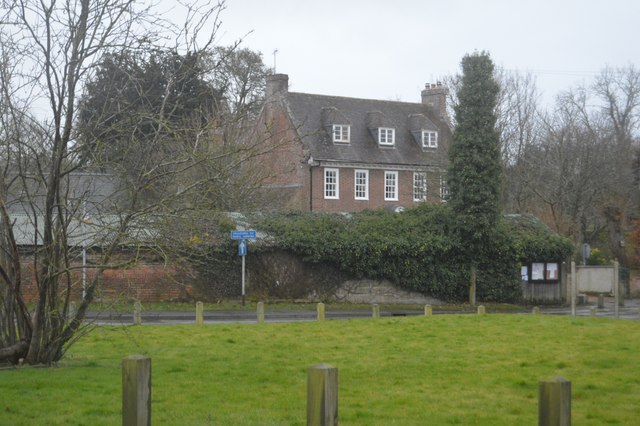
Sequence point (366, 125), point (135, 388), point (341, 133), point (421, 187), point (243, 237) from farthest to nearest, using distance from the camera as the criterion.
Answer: point (366, 125) → point (341, 133) → point (421, 187) → point (243, 237) → point (135, 388)

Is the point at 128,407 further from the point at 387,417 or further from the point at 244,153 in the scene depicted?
the point at 244,153

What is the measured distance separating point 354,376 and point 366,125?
51168 mm

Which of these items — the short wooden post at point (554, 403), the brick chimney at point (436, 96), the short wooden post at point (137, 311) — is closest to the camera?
the short wooden post at point (554, 403)

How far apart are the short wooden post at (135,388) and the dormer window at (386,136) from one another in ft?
191

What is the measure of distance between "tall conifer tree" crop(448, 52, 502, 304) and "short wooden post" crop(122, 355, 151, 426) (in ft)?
133

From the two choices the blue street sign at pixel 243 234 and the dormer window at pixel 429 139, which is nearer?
the blue street sign at pixel 243 234

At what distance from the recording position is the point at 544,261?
164ft

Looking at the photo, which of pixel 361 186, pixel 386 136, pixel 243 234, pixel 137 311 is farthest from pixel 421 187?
pixel 137 311

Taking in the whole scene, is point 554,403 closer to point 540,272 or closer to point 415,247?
point 415,247

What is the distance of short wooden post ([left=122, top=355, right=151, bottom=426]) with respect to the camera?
6.74m

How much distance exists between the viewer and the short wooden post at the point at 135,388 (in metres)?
6.74

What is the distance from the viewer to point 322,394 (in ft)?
21.3

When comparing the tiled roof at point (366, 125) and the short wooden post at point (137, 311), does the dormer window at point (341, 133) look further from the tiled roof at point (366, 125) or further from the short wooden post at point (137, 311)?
the short wooden post at point (137, 311)

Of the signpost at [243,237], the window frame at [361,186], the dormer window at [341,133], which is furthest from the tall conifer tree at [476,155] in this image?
the dormer window at [341,133]
